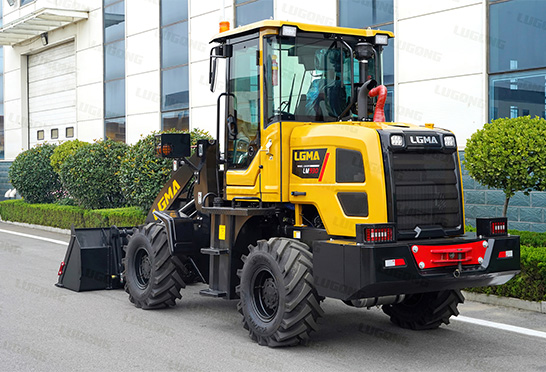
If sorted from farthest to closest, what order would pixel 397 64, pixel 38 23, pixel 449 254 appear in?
pixel 38 23
pixel 397 64
pixel 449 254

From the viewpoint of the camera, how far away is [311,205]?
24.8 feet

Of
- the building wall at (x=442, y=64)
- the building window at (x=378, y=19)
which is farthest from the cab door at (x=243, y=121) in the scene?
the building window at (x=378, y=19)

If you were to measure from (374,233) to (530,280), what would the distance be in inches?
137

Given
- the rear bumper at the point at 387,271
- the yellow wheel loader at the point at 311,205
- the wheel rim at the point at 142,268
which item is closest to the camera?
the rear bumper at the point at 387,271

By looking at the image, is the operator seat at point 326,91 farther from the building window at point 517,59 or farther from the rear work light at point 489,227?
the building window at point 517,59

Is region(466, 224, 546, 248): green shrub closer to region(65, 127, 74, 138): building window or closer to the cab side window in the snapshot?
the cab side window

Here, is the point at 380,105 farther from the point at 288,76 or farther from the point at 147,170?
the point at 147,170

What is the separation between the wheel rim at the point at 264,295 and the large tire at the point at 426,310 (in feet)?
4.93

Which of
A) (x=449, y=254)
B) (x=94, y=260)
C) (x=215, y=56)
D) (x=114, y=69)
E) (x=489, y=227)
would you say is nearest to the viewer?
(x=449, y=254)

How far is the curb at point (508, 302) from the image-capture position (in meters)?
8.88

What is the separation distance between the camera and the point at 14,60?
99.9 ft

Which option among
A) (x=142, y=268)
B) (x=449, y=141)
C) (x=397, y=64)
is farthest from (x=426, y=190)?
(x=397, y=64)

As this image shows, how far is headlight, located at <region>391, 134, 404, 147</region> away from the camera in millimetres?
6758

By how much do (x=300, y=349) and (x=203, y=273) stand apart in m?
2.28
